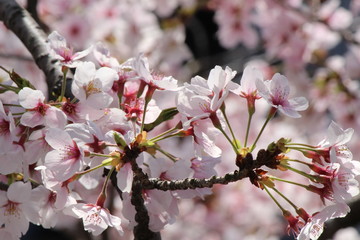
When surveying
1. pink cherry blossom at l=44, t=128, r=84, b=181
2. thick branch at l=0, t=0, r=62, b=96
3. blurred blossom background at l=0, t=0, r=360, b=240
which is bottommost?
blurred blossom background at l=0, t=0, r=360, b=240

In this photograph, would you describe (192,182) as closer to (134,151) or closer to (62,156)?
(134,151)

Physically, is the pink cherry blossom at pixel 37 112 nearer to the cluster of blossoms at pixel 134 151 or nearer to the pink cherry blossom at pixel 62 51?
the cluster of blossoms at pixel 134 151

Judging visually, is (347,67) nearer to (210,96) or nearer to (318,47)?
(318,47)

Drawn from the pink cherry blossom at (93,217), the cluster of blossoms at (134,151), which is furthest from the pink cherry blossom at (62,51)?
the pink cherry blossom at (93,217)

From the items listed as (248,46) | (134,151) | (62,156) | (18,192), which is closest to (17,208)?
(18,192)

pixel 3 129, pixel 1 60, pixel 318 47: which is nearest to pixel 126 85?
pixel 3 129

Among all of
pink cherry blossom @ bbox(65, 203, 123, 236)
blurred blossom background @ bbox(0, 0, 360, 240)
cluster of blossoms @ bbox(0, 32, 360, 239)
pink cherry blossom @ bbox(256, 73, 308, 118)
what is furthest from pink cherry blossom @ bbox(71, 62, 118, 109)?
blurred blossom background @ bbox(0, 0, 360, 240)

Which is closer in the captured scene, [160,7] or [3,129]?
[3,129]

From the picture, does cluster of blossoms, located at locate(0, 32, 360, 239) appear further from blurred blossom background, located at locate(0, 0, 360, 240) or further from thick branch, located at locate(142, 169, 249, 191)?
blurred blossom background, located at locate(0, 0, 360, 240)
